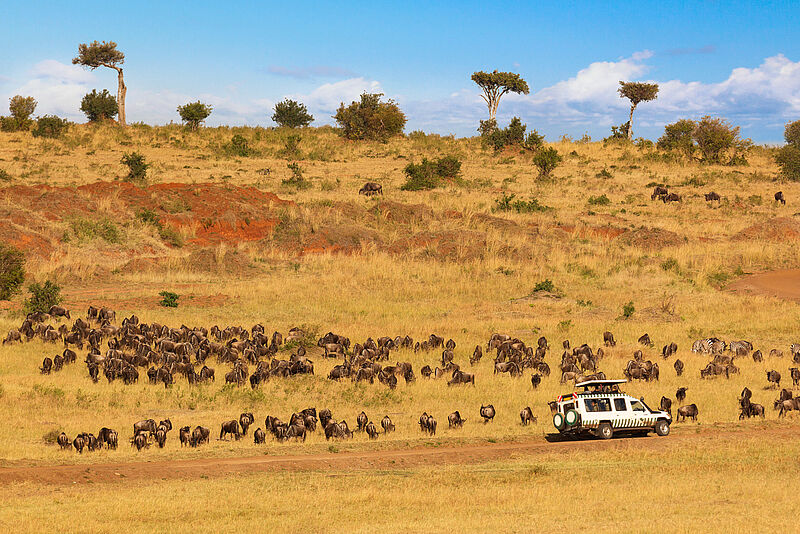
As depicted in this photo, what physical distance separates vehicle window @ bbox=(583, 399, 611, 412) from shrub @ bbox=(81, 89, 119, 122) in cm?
8559

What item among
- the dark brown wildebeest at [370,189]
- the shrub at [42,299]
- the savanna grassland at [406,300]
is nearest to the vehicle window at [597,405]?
the savanna grassland at [406,300]

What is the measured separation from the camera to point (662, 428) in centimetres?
2200

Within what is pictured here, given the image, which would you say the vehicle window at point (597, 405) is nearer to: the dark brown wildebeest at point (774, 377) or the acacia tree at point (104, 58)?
the dark brown wildebeest at point (774, 377)

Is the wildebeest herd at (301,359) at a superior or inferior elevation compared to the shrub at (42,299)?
inferior

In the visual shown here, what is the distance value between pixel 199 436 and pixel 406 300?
21932 millimetres

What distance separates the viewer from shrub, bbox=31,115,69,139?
81.2 m

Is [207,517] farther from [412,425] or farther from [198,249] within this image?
[198,249]

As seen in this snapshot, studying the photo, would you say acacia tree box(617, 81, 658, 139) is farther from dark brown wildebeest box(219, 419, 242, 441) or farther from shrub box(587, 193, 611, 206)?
dark brown wildebeest box(219, 419, 242, 441)

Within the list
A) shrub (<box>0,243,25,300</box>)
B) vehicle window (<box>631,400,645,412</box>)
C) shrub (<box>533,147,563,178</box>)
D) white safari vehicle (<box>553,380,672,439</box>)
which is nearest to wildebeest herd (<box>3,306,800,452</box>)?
white safari vehicle (<box>553,380,672,439</box>)

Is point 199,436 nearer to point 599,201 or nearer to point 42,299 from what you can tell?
point 42,299

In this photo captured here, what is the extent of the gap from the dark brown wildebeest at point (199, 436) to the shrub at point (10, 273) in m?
22.5

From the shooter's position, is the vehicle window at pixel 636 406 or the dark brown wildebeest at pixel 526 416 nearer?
the vehicle window at pixel 636 406

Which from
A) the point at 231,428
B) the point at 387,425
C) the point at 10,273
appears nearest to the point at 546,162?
the point at 10,273

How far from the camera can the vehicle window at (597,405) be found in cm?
2194
